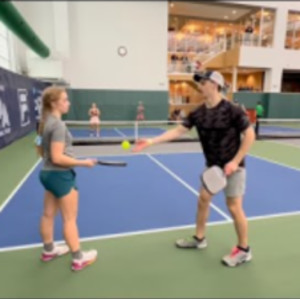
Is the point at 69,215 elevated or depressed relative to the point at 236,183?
depressed

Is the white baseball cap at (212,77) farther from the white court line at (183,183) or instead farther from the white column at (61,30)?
the white court line at (183,183)

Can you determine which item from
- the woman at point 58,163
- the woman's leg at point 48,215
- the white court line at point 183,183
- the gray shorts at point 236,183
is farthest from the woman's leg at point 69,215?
the white court line at point 183,183

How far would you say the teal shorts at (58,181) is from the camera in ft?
7.86

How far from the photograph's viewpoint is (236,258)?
2760 millimetres

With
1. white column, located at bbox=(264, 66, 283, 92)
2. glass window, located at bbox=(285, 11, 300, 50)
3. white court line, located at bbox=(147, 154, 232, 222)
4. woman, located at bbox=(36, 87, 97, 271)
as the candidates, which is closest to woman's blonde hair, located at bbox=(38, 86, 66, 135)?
woman, located at bbox=(36, 87, 97, 271)

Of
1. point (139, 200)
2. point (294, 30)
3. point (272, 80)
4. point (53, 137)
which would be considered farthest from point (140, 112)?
point (53, 137)

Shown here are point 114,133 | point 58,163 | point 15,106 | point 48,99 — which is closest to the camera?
point 58,163

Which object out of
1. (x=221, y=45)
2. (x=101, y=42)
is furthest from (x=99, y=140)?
(x=221, y=45)

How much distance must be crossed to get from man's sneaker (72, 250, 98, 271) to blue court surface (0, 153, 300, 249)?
1.77ft

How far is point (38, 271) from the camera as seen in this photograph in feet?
8.73

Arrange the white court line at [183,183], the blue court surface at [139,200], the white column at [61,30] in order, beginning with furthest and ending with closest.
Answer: the white court line at [183,183] < the blue court surface at [139,200] < the white column at [61,30]

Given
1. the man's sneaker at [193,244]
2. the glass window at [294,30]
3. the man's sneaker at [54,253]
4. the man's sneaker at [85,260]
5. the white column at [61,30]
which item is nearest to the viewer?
the white column at [61,30]

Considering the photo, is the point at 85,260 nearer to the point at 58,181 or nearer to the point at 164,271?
the point at 164,271

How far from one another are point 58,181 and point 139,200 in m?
2.23
